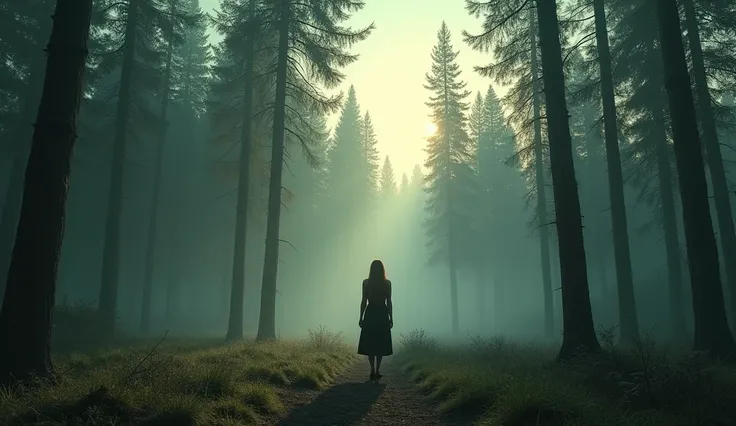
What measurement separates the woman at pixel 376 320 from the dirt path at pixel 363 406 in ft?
2.01

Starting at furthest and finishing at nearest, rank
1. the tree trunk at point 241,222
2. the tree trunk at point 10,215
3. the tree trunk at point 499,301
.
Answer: the tree trunk at point 499,301, the tree trunk at point 241,222, the tree trunk at point 10,215

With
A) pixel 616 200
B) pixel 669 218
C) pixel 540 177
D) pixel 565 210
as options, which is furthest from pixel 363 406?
pixel 540 177

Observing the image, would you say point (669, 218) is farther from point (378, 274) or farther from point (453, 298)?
point (453, 298)

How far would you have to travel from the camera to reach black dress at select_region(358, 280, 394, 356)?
27.9ft

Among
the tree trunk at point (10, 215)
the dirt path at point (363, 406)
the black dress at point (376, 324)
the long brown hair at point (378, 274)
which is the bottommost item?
the dirt path at point (363, 406)

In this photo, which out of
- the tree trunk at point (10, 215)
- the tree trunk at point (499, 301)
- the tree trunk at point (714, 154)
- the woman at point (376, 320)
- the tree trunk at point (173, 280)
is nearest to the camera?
the woman at point (376, 320)

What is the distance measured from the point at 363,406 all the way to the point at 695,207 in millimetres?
7777

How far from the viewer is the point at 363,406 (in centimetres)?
623

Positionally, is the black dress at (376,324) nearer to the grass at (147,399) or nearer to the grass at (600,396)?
the grass at (600,396)

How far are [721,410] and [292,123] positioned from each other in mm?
15379

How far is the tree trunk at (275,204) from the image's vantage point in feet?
49.9

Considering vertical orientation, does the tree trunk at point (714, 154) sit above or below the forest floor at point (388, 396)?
above

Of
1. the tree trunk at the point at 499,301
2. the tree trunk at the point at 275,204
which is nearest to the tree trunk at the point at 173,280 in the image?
the tree trunk at the point at 275,204

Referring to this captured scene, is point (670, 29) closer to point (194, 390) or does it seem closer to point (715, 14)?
point (715, 14)
